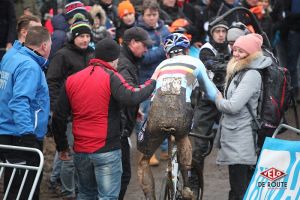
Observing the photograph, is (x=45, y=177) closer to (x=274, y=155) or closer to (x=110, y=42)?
(x=110, y=42)

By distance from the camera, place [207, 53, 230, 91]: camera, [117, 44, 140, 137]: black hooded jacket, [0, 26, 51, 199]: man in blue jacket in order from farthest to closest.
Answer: [207, 53, 230, 91]: camera → [117, 44, 140, 137]: black hooded jacket → [0, 26, 51, 199]: man in blue jacket

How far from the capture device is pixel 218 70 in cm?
824

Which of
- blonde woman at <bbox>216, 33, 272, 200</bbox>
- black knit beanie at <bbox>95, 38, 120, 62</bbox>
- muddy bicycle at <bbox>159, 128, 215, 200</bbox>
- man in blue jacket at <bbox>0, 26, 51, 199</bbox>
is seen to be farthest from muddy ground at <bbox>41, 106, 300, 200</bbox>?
black knit beanie at <bbox>95, 38, 120, 62</bbox>

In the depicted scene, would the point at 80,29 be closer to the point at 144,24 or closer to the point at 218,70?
the point at 218,70

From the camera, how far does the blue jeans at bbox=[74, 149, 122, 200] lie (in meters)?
6.89

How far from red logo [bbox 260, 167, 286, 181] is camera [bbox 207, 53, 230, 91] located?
83.7 inches

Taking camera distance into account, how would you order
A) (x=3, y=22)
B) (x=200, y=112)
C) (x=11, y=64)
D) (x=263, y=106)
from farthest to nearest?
1. (x=3, y=22)
2. (x=200, y=112)
3. (x=263, y=106)
4. (x=11, y=64)

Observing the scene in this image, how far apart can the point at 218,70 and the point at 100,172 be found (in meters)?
2.05

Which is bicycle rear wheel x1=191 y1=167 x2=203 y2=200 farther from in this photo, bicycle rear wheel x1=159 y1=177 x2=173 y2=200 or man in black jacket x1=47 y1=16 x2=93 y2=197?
man in black jacket x1=47 y1=16 x2=93 y2=197

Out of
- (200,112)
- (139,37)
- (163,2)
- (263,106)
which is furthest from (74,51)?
(163,2)


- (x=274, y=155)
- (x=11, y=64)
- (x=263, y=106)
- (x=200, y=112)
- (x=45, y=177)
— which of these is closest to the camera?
(x=274, y=155)

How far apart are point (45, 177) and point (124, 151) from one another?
1.95m

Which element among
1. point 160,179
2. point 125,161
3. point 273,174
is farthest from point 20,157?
point 160,179

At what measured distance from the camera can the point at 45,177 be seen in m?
9.45
